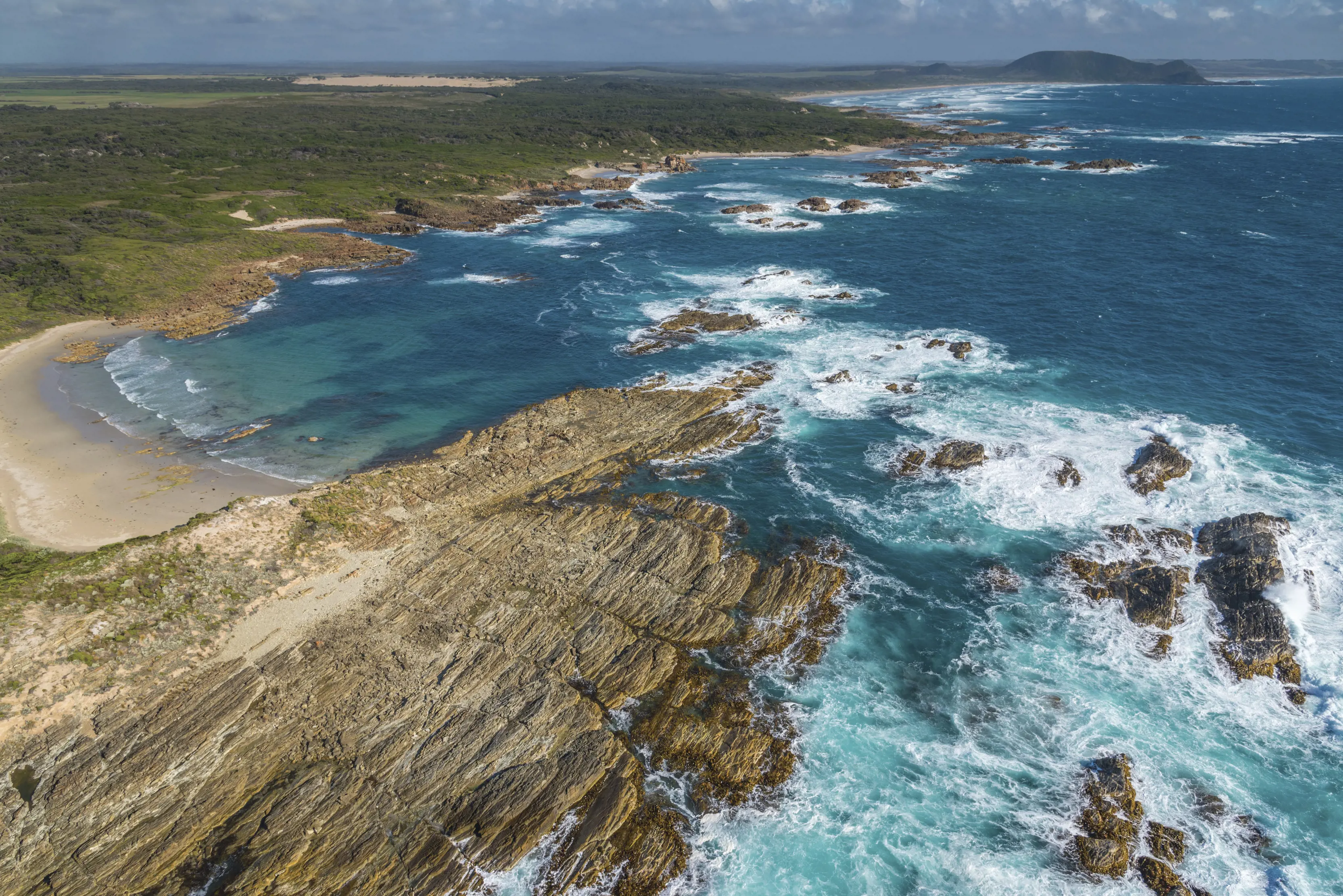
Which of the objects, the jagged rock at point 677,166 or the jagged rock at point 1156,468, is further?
the jagged rock at point 677,166

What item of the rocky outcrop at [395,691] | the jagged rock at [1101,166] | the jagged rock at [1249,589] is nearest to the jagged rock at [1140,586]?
the jagged rock at [1249,589]

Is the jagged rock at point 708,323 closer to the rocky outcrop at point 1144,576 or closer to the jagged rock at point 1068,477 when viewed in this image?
the jagged rock at point 1068,477

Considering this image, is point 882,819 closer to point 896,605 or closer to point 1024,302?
point 896,605

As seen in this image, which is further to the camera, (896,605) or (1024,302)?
(1024,302)

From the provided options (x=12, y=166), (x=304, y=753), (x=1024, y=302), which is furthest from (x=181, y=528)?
(x=12, y=166)

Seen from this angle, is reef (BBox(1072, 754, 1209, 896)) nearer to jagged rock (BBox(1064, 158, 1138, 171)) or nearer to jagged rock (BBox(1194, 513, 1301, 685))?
jagged rock (BBox(1194, 513, 1301, 685))

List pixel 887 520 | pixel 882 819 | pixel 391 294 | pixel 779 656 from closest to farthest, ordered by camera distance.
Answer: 1. pixel 882 819
2. pixel 779 656
3. pixel 887 520
4. pixel 391 294
